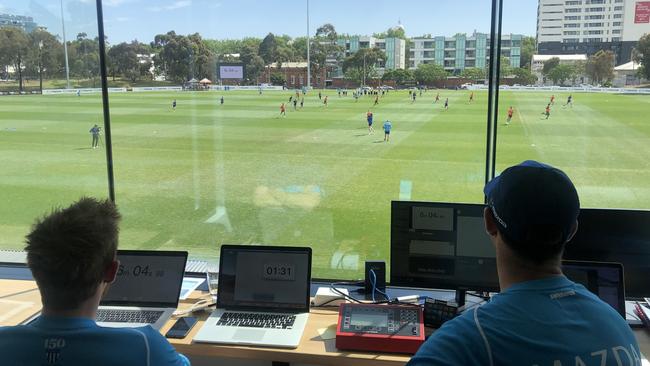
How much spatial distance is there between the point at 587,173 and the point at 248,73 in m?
10.7

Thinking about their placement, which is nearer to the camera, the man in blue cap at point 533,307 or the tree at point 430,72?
the man in blue cap at point 533,307

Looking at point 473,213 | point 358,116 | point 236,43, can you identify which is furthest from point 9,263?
point 358,116

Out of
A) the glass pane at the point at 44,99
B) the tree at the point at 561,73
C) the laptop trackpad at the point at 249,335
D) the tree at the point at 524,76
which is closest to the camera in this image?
the laptop trackpad at the point at 249,335

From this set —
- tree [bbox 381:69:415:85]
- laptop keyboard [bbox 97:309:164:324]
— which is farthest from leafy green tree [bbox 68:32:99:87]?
tree [bbox 381:69:415:85]

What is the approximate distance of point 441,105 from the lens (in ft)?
65.1

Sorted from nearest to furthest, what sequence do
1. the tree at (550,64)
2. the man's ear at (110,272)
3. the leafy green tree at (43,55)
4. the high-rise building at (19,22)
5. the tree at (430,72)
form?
the man's ear at (110,272) → the tree at (550,64) → the high-rise building at (19,22) → the tree at (430,72) → the leafy green tree at (43,55)

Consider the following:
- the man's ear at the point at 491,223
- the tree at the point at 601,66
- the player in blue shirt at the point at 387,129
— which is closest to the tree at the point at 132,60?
the tree at the point at 601,66

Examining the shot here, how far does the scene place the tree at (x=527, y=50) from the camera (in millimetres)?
3863

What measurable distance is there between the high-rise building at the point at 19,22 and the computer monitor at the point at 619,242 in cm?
625

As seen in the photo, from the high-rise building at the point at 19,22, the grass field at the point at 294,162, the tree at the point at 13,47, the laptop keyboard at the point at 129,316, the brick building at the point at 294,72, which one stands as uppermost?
the high-rise building at the point at 19,22

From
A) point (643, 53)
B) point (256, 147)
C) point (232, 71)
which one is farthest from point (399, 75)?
point (256, 147)

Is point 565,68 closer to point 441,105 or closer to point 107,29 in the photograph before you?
point 107,29

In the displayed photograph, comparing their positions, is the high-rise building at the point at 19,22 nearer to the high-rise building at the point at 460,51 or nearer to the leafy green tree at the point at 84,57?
the leafy green tree at the point at 84,57

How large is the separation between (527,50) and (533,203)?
11.4 feet
